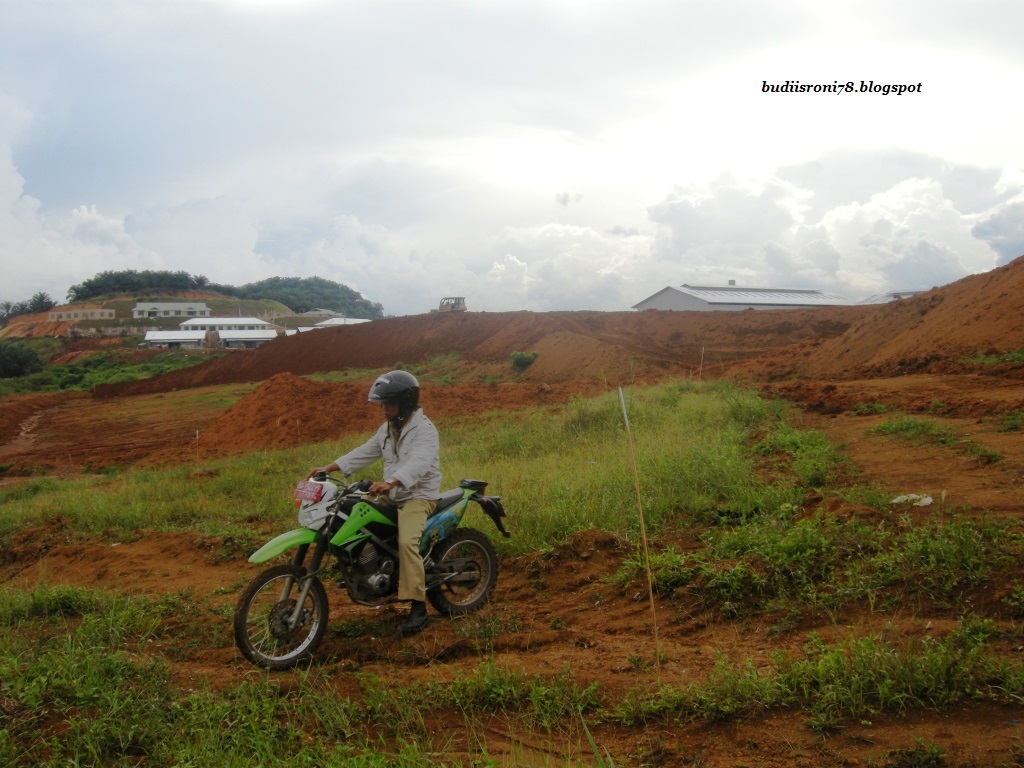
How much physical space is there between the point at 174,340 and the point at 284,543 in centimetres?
6282

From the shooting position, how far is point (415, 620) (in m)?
A: 5.29

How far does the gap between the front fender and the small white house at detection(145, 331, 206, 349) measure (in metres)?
60.4

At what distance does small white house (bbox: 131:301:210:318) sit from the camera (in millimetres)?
79744

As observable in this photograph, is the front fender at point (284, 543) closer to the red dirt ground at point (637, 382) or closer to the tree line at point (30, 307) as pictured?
the red dirt ground at point (637, 382)

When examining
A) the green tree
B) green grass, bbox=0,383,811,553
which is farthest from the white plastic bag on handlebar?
the green tree

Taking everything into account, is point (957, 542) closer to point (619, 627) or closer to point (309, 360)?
point (619, 627)

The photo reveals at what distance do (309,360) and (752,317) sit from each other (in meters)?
24.2

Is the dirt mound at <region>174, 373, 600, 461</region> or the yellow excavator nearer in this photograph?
the dirt mound at <region>174, 373, 600, 461</region>

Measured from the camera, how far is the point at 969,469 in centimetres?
694

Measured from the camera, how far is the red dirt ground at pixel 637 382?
3486 mm

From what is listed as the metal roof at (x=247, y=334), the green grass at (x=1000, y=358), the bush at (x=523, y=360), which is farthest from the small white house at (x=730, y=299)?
the metal roof at (x=247, y=334)

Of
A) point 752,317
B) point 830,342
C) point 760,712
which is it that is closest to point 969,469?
point 760,712

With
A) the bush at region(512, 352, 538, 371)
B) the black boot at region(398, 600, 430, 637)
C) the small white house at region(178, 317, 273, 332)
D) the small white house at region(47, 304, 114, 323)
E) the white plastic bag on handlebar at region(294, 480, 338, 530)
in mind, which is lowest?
the black boot at region(398, 600, 430, 637)

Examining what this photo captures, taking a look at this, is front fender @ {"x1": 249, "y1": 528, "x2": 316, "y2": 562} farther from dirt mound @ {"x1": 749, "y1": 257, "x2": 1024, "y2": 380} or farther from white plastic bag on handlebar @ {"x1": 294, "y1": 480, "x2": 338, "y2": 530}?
dirt mound @ {"x1": 749, "y1": 257, "x2": 1024, "y2": 380}
